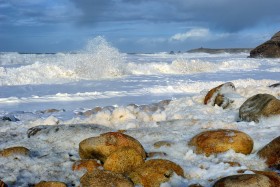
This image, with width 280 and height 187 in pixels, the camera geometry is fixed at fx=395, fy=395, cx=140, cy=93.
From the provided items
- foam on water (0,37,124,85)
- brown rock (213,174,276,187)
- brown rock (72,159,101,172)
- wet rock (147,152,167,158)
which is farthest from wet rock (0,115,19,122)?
foam on water (0,37,124,85)

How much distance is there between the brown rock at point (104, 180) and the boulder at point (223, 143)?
90 cm

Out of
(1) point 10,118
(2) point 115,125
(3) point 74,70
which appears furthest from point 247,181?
(3) point 74,70

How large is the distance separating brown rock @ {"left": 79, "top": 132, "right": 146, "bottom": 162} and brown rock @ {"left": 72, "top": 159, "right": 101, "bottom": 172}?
0.31ft

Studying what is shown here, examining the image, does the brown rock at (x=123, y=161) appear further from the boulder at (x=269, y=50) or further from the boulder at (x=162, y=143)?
the boulder at (x=269, y=50)

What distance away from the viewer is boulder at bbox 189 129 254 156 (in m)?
3.29

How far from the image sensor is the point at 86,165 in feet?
10.2

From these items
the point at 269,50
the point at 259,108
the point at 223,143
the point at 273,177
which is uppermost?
the point at 269,50

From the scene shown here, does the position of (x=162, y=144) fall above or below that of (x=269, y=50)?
below

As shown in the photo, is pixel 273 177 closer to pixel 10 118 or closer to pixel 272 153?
pixel 272 153

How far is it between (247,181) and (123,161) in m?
0.95

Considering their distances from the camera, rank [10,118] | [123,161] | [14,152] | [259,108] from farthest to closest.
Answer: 1. [10,118]
2. [259,108]
3. [14,152]
4. [123,161]

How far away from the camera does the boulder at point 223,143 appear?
3287mm

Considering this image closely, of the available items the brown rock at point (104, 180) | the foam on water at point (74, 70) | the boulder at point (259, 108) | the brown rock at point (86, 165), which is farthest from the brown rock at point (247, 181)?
the foam on water at point (74, 70)

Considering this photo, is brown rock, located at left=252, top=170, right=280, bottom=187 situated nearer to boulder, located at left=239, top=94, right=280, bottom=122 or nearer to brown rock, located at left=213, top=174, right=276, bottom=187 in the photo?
brown rock, located at left=213, top=174, right=276, bottom=187
